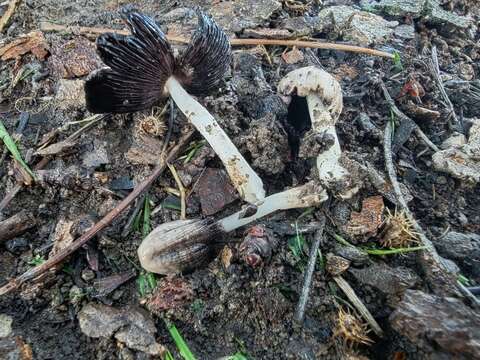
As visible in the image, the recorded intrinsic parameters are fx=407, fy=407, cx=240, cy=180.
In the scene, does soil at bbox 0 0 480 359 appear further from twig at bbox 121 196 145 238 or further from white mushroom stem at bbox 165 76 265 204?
white mushroom stem at bbox 165 76 265 204

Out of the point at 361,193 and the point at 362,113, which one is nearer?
the point at 361,193

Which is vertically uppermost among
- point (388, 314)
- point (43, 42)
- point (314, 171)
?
point (43, 42)

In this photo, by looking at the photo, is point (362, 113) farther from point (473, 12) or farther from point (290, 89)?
point (473, 12)

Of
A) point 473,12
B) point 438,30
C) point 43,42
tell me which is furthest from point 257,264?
point 473,12

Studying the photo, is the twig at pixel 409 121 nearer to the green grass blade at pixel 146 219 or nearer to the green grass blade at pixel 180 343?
the green grass blade at pixel 146 219

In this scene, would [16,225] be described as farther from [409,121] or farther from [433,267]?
[409,121]

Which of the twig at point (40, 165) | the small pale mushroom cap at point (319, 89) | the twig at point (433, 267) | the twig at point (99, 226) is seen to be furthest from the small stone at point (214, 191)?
the twig at point (433, 267)

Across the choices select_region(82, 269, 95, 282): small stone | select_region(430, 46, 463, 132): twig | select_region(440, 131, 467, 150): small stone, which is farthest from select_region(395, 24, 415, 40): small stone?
select_region(82, 269, 95, 282): small stone
